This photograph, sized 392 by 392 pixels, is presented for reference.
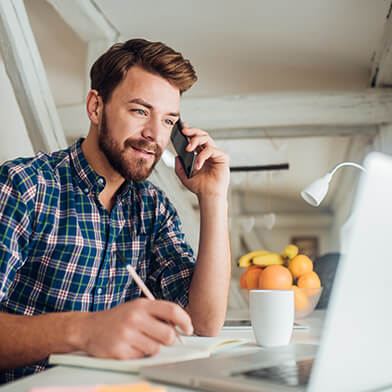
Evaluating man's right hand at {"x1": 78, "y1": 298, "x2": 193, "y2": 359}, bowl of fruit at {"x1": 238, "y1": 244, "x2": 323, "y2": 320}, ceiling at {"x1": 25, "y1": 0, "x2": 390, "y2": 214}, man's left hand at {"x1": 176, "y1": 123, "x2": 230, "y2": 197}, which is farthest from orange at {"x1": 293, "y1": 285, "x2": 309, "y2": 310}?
ceiling at {"x1": 25, "y1": 0, "x2": 390, "y2": 214}

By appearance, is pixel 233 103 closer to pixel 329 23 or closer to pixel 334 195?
pixel 329 23

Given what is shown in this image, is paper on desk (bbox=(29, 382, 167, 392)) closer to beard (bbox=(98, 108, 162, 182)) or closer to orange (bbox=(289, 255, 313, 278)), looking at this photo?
beard (bbox=(98, 108, 162, 182))

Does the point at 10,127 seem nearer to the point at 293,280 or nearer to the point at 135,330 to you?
the point at 293,280

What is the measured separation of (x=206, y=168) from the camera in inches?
54.7

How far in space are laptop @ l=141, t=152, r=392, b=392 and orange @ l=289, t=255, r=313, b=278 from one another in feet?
3.40

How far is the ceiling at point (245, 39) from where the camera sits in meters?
2.71

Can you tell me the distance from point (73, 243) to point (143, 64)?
61 centimetres

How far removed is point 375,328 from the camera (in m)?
0.50

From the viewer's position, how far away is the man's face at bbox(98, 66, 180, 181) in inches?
53.9

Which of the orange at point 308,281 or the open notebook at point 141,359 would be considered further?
the orange at point 308,281

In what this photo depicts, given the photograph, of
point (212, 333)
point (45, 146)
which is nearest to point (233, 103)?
point (45, 146)

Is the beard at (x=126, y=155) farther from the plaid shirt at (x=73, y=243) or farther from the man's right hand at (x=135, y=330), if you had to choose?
the man's right hand at (x=135, y=330)

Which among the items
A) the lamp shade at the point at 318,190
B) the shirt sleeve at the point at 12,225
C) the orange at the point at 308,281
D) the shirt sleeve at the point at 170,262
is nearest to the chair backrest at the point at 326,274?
the orange at the point at 308,281

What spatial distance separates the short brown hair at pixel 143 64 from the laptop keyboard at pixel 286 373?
976 millimetres
